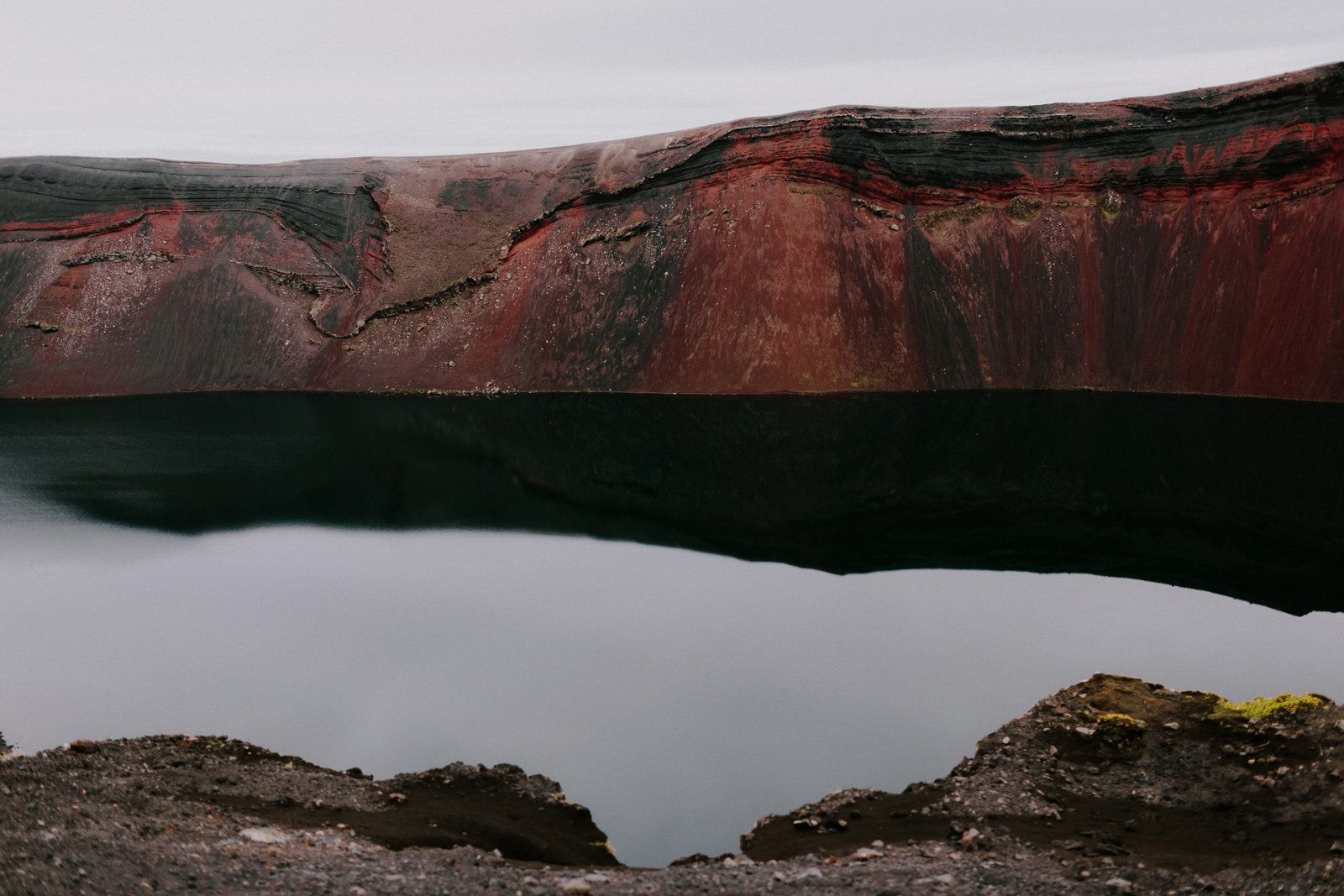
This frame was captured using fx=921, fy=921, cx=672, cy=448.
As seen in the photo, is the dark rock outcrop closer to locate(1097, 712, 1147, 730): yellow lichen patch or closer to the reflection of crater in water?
locate(1097, 712, 1147, 730): yellow lichen patch

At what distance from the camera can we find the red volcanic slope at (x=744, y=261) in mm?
30625

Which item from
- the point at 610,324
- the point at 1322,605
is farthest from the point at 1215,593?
the point at 610,324

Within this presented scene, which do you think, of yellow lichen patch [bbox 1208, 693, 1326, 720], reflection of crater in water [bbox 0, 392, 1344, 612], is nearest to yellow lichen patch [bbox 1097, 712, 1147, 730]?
yellow lichen patch [bbox 1208, 693, 1326, 720]

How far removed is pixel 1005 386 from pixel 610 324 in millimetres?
14527

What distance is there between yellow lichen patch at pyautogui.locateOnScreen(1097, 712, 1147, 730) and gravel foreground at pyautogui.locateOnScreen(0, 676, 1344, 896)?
3 cm

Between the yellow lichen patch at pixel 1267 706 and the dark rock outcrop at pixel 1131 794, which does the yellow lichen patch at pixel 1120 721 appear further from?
A: the yellow lichen patch at pixel 1267 706

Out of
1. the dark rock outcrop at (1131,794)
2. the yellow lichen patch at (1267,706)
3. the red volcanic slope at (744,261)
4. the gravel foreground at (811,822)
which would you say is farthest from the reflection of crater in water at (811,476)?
the gravel foreground at (811,822)

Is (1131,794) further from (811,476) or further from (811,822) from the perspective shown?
(811,476)

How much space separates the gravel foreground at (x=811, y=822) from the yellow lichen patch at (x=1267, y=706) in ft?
0.10

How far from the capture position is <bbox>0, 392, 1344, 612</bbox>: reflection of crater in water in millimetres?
14953

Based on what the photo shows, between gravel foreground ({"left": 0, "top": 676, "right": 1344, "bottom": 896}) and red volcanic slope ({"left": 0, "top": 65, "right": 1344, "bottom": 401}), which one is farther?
red volcanic slope ({"left": 0, "top": 65, "right": 1344, "bottom": 401})

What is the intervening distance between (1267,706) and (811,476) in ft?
38.3

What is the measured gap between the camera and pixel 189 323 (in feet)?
128

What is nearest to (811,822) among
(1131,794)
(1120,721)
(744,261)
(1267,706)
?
(1131,794)
